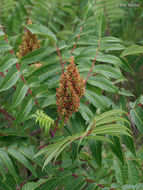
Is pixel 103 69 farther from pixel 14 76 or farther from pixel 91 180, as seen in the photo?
pixel 91 180

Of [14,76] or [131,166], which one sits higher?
[14,76]

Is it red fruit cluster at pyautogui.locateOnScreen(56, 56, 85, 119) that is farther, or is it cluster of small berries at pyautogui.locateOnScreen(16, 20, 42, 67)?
cluster of small berries at pyautogui.locateOnScreen(16, 20, 42, 67)

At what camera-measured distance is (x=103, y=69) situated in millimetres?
1796

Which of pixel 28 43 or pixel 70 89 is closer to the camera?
pixel 70 89

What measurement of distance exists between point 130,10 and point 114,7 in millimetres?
300

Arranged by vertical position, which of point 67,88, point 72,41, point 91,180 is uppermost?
point 72,41

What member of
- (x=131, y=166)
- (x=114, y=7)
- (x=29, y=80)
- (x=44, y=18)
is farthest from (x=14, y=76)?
(x=114, y=7)

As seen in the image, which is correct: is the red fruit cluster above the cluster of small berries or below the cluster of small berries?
below

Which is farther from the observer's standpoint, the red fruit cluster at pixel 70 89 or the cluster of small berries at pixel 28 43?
the cluster of small berries at pixel 28 43

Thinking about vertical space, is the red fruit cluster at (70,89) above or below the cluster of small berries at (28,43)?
below

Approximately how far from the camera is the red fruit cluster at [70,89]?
5.18 ft

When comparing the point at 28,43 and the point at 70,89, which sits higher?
the point at 28,43

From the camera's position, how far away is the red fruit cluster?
1580mm

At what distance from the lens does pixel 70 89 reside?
1.57 metres
